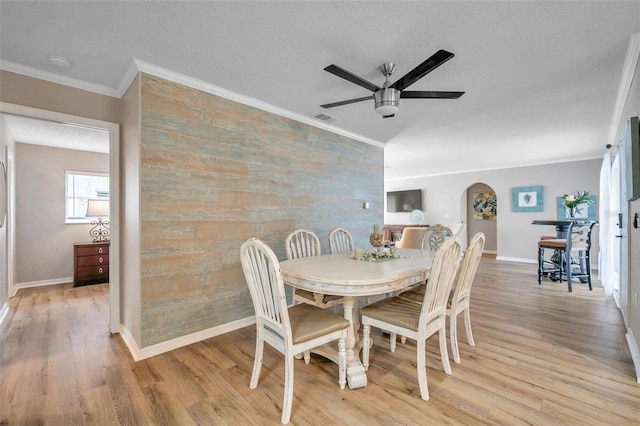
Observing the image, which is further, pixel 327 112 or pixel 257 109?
pixel 327 112

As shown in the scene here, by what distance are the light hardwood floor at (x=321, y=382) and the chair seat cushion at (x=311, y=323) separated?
0.42 meters

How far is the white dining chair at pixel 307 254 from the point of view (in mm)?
2359

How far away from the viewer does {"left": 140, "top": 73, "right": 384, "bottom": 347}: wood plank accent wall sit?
7.84 ft

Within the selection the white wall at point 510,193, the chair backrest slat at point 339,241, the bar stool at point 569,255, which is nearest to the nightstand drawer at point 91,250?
the chair backrest slat at point 339,241

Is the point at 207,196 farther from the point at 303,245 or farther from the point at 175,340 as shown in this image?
the point at 175,340

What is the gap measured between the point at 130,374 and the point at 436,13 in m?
3.21

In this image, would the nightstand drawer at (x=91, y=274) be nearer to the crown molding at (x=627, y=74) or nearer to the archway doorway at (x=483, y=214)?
the crown molding at (x=627, y=74)

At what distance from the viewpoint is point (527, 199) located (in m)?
6.77

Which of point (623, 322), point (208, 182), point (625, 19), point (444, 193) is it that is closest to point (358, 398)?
point (208, 182)

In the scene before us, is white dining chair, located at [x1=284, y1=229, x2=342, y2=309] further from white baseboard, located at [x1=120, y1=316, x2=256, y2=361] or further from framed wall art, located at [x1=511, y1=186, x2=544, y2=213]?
framed wall art, located at [x1=511, y1=186, x2=544, y2=213]

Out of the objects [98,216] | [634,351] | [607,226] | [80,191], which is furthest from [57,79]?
[607,226]

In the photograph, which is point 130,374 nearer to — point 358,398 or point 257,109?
point 358,398

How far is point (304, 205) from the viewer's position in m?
3.64

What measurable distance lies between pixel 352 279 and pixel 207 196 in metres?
1.68
